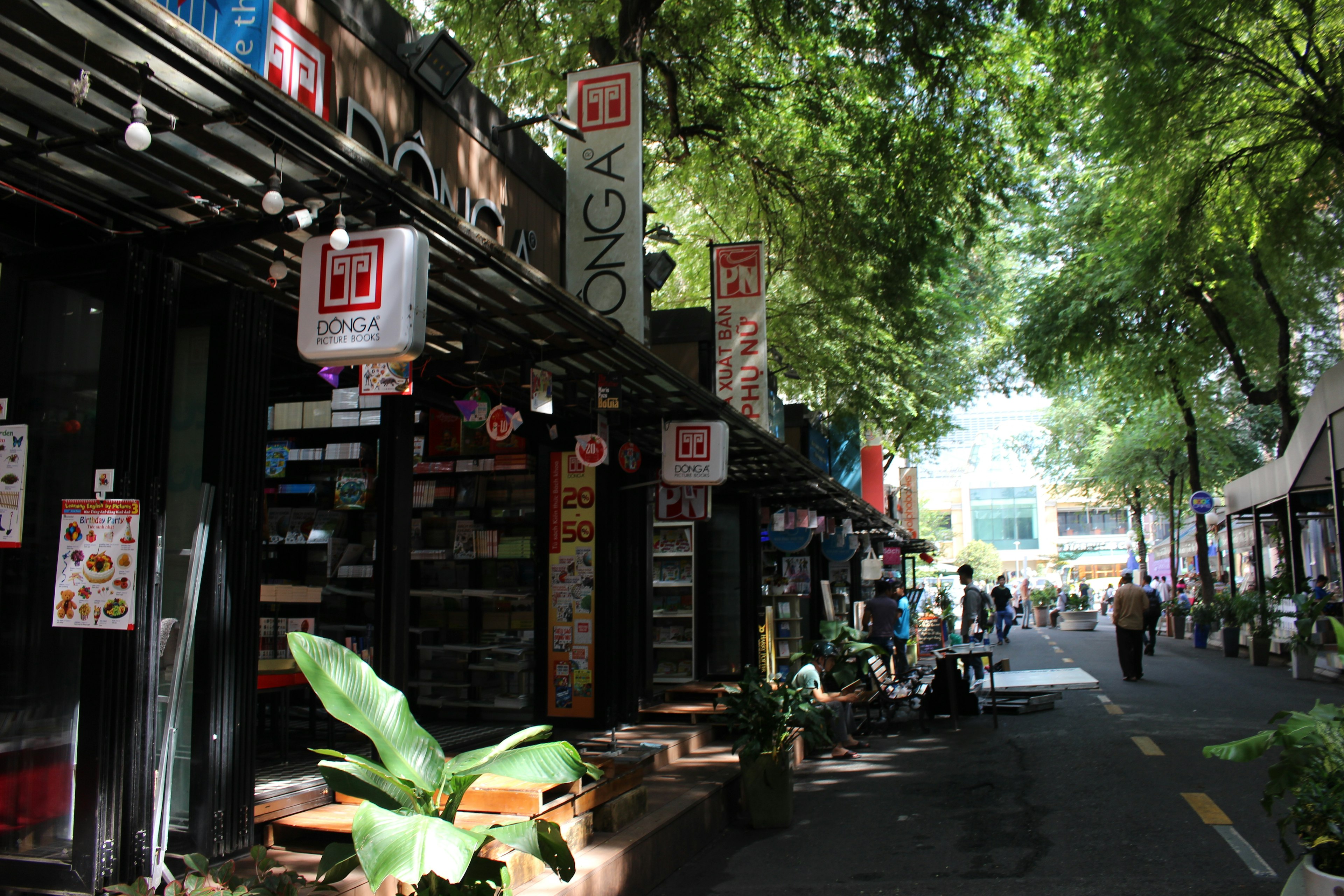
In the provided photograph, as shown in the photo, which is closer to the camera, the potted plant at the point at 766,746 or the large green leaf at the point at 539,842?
the large green leaf at the point at 539,842

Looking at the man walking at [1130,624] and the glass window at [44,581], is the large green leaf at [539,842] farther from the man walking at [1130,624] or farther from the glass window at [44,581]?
the man walking at [1130,624]

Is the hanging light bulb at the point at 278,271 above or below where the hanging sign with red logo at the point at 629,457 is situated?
above

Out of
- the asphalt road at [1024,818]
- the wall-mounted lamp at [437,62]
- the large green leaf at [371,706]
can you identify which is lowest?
the asphalt road at [1024,818]

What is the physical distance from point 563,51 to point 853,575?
15084 mm

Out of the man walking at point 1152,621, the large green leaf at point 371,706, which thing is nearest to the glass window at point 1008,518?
the man walking at point 1152,621

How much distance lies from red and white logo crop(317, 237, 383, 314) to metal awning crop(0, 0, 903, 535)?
0.20 meters

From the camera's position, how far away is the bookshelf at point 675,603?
13680 mm

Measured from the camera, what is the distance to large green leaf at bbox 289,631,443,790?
332 cm

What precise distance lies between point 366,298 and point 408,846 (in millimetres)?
2323

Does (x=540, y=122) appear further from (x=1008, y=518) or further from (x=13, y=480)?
(x=1008, y=518)

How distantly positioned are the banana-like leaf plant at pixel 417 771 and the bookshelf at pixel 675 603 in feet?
33.2

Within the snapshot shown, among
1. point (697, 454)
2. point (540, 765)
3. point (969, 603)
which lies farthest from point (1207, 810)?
point (969, 603)

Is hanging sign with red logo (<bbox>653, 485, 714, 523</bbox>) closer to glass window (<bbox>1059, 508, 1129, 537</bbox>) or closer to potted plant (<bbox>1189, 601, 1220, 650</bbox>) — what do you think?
potted plant (<bbox>1189, 601, 1220, 650</bbox>)

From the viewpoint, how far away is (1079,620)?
1527 inches
